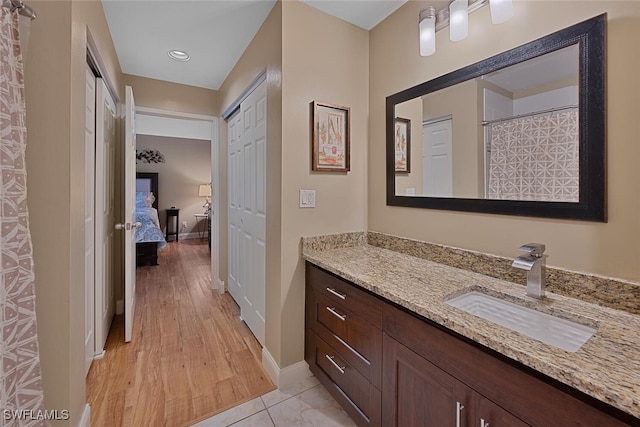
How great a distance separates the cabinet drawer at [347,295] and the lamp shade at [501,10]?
4.34 ft

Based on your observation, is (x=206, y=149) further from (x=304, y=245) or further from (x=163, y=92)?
(x=304, y=245)

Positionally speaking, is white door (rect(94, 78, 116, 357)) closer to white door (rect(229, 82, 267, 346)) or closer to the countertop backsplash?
white door (rect(229, 82, 267, 346))

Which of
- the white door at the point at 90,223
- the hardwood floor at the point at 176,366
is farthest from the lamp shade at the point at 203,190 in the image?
the white door at the point at 90,223

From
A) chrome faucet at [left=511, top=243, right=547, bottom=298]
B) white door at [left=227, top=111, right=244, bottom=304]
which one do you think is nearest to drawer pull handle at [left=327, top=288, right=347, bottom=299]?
chrome faucet at [left=511, top=243, right=547, bottom=298]

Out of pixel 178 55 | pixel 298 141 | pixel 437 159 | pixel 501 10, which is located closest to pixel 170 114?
pixel 178 55

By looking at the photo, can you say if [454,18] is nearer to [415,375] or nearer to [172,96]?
[415,375]

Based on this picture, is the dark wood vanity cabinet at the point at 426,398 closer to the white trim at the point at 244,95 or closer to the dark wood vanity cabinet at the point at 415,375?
the dark wood vanity cabinet at the point at 415,375

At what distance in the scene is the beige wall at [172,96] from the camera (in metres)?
2.93

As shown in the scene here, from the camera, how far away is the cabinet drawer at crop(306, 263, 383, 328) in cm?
125

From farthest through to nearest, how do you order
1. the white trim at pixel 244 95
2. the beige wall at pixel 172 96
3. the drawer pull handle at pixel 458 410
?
the beige wall at pixel 172 96
the white trim at pixel 244 95
the drawer pull handle at pixel 458 410

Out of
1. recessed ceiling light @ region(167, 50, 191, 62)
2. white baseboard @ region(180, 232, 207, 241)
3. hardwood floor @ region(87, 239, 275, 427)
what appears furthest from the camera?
white baseboard @ region(180, 232, 207, 241)

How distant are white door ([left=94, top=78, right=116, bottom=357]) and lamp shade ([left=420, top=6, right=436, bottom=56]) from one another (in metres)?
2.08

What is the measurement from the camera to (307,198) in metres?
1.80

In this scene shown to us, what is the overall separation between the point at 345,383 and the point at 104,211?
6.82 feet
